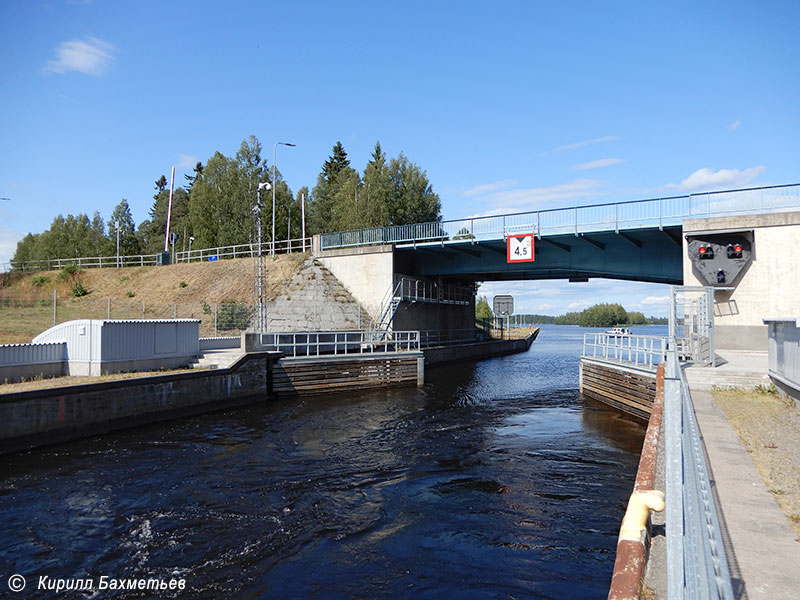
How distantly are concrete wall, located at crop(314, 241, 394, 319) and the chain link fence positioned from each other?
255 inches

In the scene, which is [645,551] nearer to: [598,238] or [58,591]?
[58,591]

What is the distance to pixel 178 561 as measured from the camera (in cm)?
756

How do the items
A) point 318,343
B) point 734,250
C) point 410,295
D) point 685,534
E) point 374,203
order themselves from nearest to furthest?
1. point 685,534
2. point 734,250
3. point 318,343
4. point 410,295
5. point 374,203

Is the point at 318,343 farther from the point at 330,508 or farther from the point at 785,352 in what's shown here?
the point at 785,352

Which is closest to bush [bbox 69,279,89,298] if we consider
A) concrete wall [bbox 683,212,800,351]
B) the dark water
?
the dark water

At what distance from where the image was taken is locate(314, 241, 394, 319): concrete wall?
115ft

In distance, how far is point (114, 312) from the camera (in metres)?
36.7

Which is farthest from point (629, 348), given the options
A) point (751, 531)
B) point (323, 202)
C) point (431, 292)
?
point (323, 202)

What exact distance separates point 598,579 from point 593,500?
124 inches

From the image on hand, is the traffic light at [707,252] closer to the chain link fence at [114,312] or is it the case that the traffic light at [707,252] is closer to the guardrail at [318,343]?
the guardrail at [318,343]

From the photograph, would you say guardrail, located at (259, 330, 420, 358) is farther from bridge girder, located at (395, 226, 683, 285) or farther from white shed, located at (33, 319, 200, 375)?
bridge girder, located at (395, 226, 683, 285)

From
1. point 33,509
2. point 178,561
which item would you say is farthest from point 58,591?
point 33,509

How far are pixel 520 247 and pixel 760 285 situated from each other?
11707 millimetres

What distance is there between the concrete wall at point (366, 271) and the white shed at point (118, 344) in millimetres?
15695
